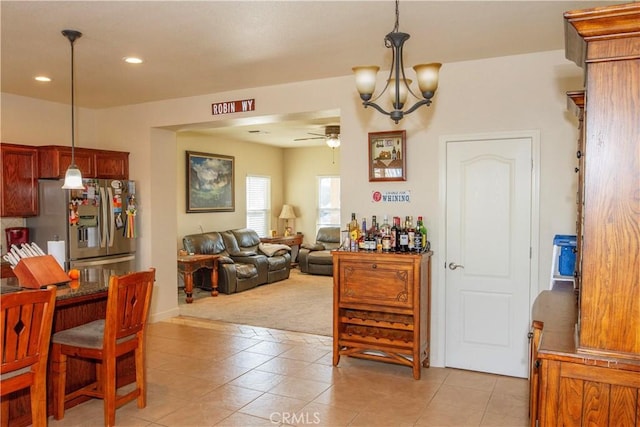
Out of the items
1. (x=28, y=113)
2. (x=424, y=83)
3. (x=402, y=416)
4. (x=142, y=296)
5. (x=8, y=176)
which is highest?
(x=28, y=113)

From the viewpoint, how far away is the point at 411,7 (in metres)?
2.87

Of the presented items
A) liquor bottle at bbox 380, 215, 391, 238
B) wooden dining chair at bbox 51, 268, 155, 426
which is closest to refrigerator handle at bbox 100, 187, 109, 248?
wooden dining chair at bbox 51, 268, 155, 426

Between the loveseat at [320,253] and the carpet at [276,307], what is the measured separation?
2.17 ft

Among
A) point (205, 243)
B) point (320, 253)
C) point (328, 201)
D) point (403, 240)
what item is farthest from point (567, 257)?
point (328, 201)

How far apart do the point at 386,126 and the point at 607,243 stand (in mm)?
2793

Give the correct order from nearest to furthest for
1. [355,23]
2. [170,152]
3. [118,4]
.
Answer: [118,4]
[355,23]
[170,152]

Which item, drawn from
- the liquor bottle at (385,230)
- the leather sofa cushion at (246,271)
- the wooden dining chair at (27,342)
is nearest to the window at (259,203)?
the leather sofa cushion at (246,271)

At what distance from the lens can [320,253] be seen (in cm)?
955

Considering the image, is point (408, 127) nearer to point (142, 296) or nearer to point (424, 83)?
point (424, 83)

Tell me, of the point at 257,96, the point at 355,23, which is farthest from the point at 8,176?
the point at 355,23

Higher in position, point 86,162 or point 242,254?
point 86,162

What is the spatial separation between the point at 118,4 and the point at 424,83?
1.86m

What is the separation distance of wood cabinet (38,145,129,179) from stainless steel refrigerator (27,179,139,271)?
0.13 meters

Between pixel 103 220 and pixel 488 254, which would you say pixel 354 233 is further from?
pixel 103 220
